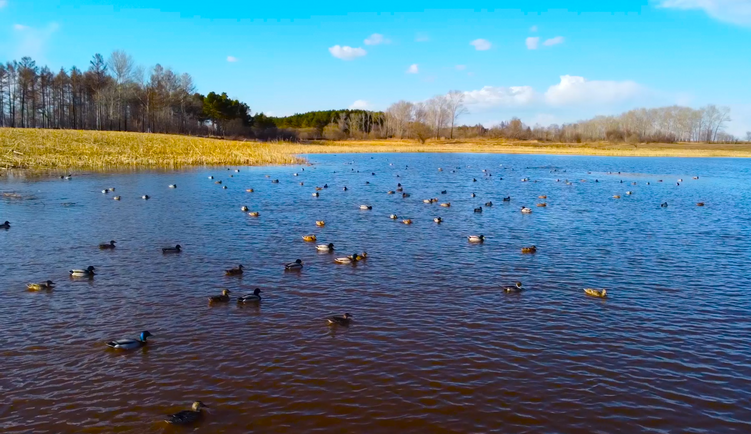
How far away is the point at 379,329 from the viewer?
12484mm

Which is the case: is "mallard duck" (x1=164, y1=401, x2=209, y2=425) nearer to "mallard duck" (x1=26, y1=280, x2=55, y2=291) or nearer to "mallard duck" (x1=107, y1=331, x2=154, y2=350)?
"mallard duck" (x1=107, y1=331, x2=154, y2=350)

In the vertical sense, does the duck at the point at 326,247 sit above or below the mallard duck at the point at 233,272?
above

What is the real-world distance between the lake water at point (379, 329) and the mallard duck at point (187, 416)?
187 mm

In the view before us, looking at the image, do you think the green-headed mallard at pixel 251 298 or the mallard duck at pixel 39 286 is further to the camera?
the mallard duck at pixel 39 286

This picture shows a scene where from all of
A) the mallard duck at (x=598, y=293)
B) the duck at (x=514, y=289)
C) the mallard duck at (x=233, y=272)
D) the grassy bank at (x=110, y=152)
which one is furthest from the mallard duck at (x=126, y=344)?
the grassy bank at (x=110, y=152)

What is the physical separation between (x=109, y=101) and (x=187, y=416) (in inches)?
4313

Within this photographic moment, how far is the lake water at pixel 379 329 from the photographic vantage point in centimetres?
903

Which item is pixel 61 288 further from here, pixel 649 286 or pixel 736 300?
pixel 736 300

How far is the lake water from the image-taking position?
9.03 m

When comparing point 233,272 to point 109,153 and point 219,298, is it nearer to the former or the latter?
point 219,298

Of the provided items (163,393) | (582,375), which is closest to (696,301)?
(582,375)

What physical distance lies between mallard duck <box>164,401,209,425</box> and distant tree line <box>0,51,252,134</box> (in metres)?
100

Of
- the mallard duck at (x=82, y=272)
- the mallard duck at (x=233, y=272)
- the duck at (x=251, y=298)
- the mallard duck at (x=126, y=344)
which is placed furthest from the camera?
the mallard duck at (x=233, y=272)

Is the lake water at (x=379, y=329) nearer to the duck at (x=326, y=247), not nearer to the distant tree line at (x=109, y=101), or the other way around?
the duck at (x=326, y=247)
